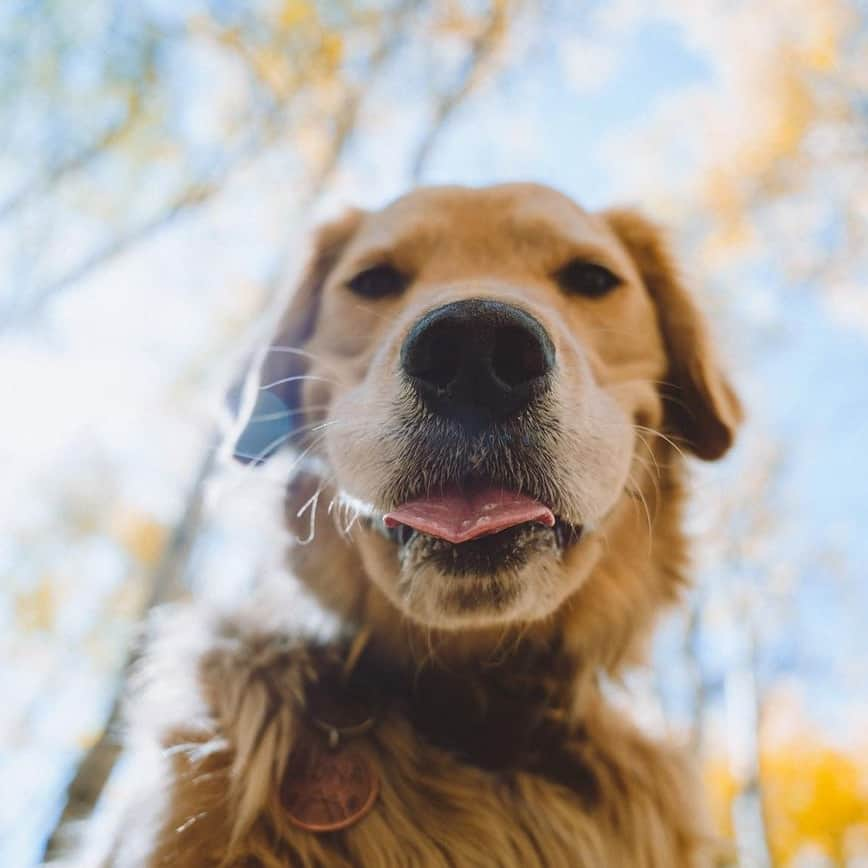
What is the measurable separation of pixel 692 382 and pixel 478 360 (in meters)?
1.37

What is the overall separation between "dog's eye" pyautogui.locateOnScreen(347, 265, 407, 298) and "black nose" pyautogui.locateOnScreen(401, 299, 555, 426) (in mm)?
862

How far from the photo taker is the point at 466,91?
330 inches

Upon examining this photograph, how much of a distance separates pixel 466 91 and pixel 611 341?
7181mm

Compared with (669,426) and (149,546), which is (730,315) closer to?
(669,426)

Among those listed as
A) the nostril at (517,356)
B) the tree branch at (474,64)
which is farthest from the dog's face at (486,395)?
the tree branch at (474,64)

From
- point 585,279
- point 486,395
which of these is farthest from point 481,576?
point 585,279

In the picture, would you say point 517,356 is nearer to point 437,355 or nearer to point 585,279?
point 437,355

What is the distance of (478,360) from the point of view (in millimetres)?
1440

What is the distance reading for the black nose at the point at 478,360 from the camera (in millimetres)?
1436

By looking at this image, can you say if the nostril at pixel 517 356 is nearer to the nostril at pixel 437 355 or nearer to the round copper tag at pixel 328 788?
the nostril at pixel 437 355

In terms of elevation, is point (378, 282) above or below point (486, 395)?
above

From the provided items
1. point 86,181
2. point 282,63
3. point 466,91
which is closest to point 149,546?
point 86,181

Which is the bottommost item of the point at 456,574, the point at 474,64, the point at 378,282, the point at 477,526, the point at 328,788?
the point at 328,788

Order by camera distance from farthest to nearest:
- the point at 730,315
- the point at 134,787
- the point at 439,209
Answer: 1. the point at 730,315
2. the point at 439,209
3. the point at 134,787
